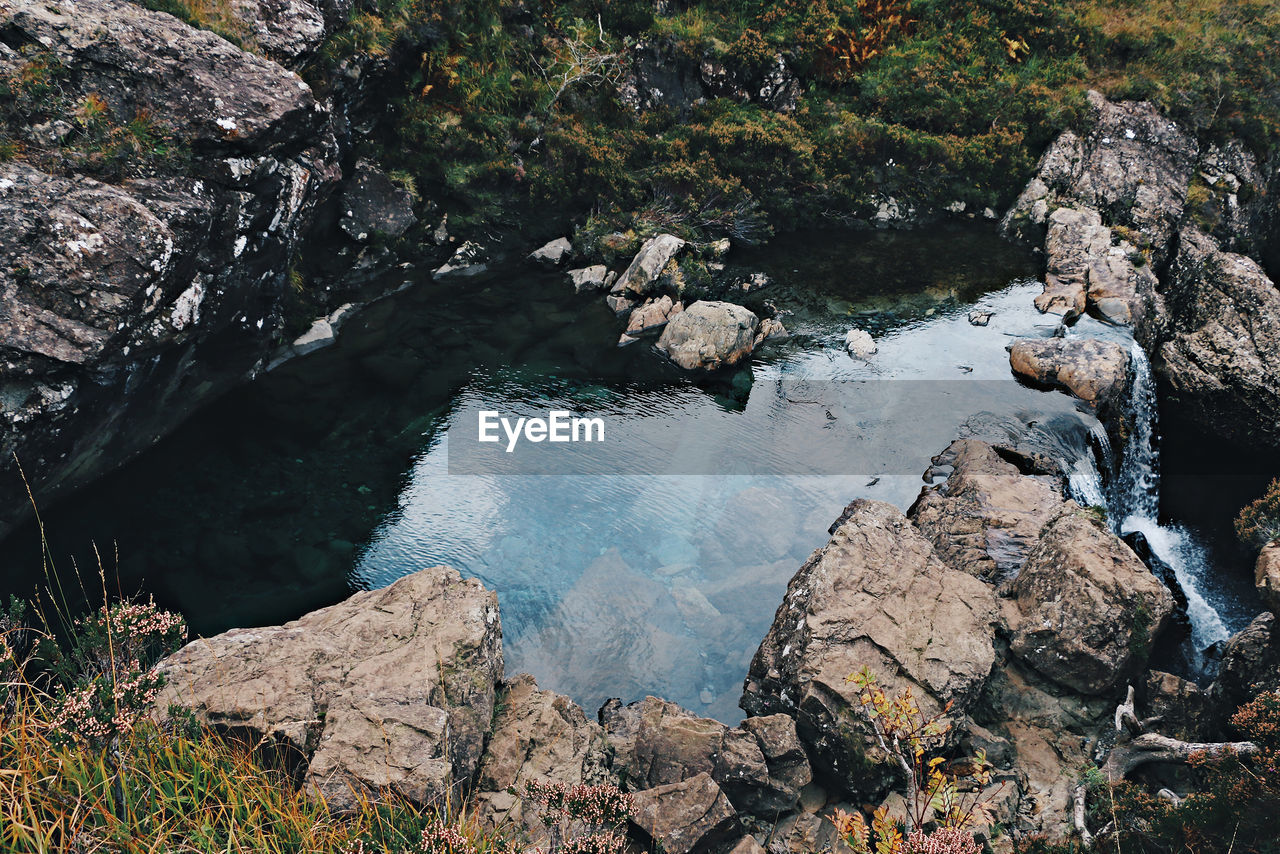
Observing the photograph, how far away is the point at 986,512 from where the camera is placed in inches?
537

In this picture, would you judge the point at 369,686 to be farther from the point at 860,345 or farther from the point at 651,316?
the point at 860,345

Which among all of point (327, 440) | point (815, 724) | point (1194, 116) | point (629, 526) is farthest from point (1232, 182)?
point (327, 440)

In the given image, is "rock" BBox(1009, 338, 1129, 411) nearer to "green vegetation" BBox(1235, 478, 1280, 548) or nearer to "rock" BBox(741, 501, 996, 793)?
"green vegetation" BBox(1235, 478, 1280, 548)

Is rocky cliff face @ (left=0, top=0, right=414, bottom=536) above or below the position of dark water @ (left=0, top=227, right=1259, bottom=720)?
above

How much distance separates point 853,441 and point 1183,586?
6.92 metres

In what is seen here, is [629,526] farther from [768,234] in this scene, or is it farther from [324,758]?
[768,234]

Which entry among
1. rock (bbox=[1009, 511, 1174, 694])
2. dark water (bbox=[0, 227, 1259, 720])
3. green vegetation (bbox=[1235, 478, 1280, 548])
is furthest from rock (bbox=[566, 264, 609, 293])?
green vegetation (bbox=[1235, 478, 1280, 548])

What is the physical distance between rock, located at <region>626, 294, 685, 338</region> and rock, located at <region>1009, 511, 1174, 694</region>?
12979mm

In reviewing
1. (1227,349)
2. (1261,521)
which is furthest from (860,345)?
→ (1261,521)

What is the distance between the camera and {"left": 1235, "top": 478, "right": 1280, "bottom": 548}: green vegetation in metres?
12.4

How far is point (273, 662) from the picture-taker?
796 cm

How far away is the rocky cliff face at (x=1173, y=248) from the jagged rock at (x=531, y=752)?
1762cm

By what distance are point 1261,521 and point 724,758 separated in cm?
1116

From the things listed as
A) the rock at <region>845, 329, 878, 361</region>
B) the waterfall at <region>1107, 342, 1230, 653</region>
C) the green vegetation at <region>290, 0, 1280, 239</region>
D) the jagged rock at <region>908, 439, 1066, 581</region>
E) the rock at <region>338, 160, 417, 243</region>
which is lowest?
the waterfall at <region>1107, 342, 1230, 653</region>
